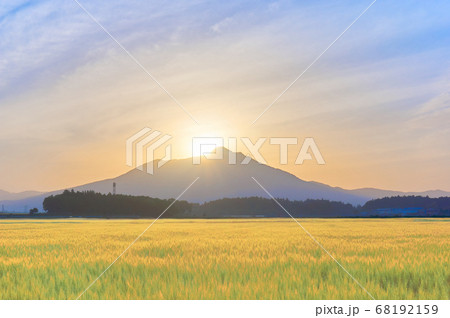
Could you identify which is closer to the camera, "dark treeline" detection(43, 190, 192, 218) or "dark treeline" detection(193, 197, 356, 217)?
"dark treeline" detection(43, 190, 192, 218)

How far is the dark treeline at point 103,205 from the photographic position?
128m

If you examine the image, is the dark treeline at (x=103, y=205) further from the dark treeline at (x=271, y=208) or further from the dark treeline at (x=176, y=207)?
the dark treeline at (x=271, y=208)

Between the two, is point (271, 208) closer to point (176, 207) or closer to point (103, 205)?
point (176, 207)

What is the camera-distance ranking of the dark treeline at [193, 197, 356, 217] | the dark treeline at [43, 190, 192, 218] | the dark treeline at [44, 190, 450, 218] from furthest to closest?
the dark treeline at [193, 197, 356, 217]
the dark treeline at [43, 190, 192, 218]
the dark treeline at [44, 190, 450, 218]

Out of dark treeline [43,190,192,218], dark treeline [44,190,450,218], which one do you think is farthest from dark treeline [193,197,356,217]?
dark treeline [43,190,192,218]

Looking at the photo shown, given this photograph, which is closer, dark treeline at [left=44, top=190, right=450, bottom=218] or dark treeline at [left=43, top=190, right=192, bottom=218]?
dark treeline at [left=44, top=190, right=450, bottom=218]

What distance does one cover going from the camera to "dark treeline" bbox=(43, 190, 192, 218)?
5044 inches

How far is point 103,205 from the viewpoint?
128m

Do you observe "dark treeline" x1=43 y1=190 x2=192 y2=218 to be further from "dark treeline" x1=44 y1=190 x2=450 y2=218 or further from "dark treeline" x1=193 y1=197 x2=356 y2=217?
"dark treeline" x1=193 y1=197 x2=356 y2=217

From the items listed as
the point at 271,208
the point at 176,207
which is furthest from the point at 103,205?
the point at 271,208

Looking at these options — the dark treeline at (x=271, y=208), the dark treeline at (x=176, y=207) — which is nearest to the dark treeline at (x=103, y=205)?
the dark treeline at (x=176, y=207)

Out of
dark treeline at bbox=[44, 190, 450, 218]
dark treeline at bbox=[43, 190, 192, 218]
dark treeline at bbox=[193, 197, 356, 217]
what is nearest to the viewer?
dark treeline at bbox=[44, 190, 450, 218]
